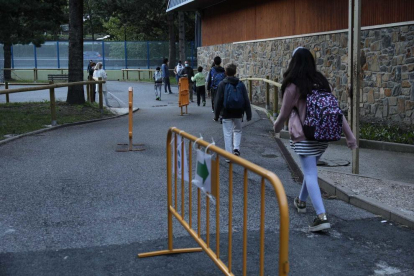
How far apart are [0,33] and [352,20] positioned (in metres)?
24.1

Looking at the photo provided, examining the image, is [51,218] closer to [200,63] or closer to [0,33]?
[0,33]

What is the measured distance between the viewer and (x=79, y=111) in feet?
62.0

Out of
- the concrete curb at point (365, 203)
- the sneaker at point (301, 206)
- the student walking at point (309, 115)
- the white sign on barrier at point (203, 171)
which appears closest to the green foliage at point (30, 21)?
the concrete curb at point (365, 203)

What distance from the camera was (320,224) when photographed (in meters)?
6.15

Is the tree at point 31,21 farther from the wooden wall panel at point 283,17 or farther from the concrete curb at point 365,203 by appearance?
the concrete curb at point 365,203

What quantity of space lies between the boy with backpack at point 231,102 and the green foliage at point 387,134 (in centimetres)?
357

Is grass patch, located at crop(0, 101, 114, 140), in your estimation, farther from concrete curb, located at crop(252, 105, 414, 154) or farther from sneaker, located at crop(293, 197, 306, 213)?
sneaker, located at crop(293, 197, 306, 213)

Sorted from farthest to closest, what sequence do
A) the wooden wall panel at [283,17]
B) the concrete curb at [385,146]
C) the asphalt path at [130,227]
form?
the wooden wall panel at [283,17]
the concrete curb at [385,146]
the asphalt path at [130,227]

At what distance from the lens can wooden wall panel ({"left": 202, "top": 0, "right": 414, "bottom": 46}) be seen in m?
15.0

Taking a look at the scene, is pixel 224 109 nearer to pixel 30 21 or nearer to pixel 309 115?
pixel 309 115

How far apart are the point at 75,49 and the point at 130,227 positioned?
1526cm

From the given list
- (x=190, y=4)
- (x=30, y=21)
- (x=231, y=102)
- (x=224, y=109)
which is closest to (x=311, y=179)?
(x=231, y=102)

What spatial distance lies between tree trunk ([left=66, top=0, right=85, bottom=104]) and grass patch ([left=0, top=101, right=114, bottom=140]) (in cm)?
34

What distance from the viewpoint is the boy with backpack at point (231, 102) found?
10219 millimetres
